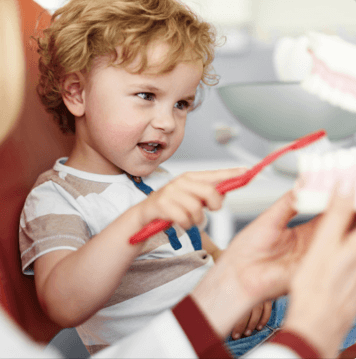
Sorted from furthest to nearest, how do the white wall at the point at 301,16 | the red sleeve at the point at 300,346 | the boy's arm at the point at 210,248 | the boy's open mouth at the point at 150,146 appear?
the white wall at the point at 301,16, the boy's arm at the point at 210,248, the boy's open mouth at the point at 150,146, the red sleeve at the point at 300,346

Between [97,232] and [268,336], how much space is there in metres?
0.25

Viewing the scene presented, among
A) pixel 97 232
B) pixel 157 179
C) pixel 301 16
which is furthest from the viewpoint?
pixel 301 16

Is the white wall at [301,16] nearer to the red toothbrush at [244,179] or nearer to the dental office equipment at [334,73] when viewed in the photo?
the dental office equipment at [334,73]

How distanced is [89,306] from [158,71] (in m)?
0.28

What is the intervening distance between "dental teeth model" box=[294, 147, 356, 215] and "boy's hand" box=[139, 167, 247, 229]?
5 cm

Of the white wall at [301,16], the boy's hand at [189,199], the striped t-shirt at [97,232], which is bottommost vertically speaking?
the striped t-shirt at [97,232]

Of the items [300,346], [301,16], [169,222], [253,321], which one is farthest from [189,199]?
[301,16]

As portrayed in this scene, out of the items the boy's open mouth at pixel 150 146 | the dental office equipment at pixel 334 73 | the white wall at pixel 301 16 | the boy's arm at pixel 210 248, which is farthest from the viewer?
the white wall at pixel 301 16

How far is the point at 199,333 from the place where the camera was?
29cm

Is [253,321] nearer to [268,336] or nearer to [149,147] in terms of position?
[268,336]

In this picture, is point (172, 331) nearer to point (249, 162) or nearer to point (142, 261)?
point (142, 261)

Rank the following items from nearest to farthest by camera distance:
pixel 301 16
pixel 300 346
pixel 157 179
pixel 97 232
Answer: pixel 300 346
pixel 97 232
pixel 157 179
pixel 301 16

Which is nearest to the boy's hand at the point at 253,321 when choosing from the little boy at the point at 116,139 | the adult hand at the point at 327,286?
the little boy at the point at 116,139

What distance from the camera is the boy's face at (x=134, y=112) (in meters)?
0.50
